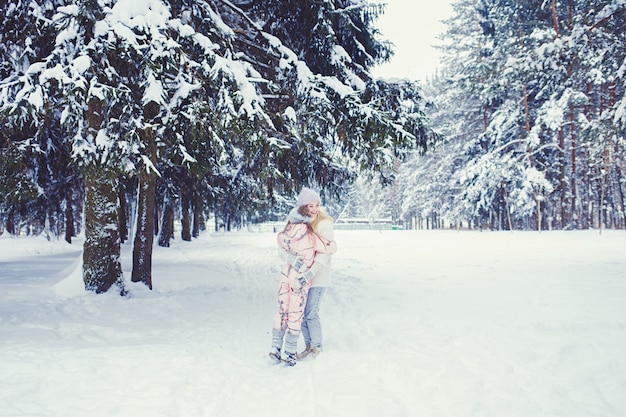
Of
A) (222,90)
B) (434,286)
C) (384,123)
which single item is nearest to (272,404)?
(222,90)

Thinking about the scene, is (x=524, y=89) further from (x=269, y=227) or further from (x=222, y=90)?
(x=269, y=227)

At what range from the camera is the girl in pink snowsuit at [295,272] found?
441 cm

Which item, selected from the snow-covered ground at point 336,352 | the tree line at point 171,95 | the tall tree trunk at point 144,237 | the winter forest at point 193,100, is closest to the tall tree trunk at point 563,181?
the winter forest at point 193,100

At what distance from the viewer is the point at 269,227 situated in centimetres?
7306

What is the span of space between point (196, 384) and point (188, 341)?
1546 mm

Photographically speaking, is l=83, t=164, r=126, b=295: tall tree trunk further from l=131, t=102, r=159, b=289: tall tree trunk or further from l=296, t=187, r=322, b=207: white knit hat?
l=296, t=187, r=322, b=207: white knit hat

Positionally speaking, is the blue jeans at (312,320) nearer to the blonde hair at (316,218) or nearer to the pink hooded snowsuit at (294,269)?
the pink hooded snowsuit at (294,269)

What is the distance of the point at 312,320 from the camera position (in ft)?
15.4

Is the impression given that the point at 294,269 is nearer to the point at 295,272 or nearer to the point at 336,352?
the point at 295,272

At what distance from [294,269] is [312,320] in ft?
2.28

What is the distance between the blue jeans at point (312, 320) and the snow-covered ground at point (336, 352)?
0.71 ft

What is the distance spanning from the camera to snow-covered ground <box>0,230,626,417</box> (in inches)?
134

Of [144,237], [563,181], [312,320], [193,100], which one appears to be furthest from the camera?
[563,181]

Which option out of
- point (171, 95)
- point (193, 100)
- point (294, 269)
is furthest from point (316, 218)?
point (171, 95)
